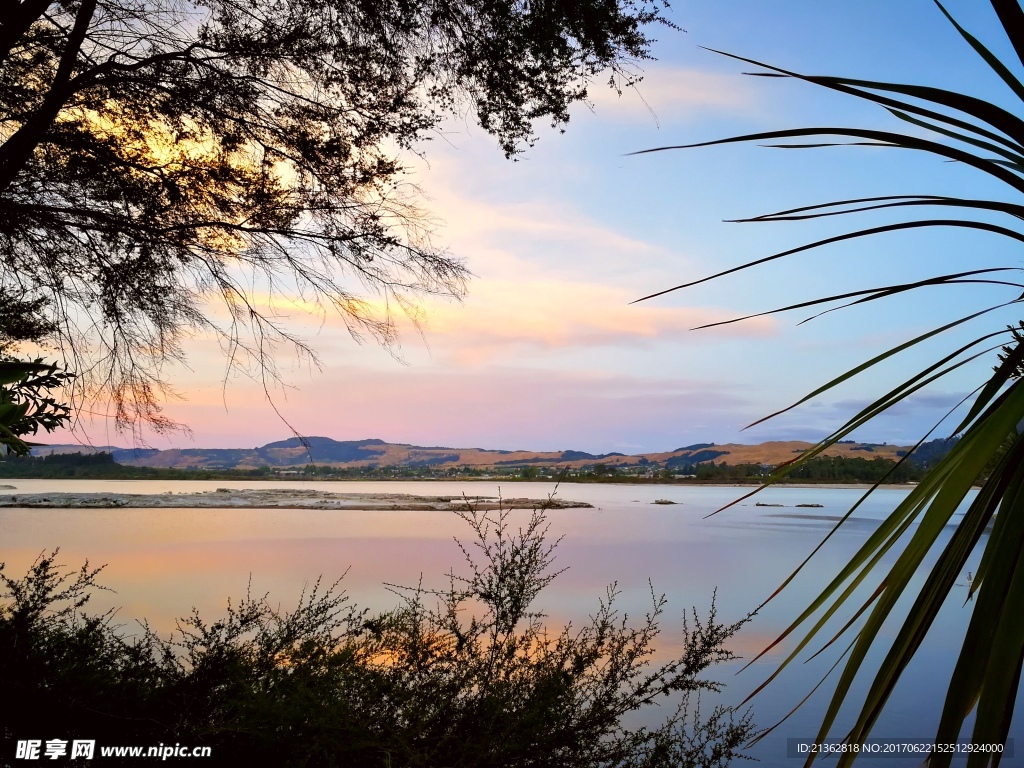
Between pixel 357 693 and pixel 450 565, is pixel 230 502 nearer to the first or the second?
pixel 450 565

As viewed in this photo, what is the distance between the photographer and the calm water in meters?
6.18

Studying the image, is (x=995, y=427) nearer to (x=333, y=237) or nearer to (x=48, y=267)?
(x=333, y=237)

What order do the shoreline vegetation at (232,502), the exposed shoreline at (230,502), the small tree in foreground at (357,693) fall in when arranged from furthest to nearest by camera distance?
the shoreline vegetation at (232,502)
the exposed shoreline at (230,502)
the small tree in foreground at (357,693)

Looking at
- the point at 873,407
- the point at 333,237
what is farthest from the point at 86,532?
the point at 873,407

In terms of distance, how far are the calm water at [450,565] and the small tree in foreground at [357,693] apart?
1.07m

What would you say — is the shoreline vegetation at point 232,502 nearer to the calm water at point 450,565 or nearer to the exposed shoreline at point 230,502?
the exposed shoreline at point 230,502

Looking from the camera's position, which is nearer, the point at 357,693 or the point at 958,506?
the point at 958,506

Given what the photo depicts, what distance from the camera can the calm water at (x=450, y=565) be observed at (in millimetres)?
6184

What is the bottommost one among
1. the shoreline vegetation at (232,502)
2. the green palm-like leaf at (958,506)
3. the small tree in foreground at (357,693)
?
the shoreline vegetation at (232,502)

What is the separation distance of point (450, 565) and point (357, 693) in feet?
28.3

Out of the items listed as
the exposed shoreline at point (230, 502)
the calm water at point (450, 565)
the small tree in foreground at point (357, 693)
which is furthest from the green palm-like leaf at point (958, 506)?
the exposed shoreline at point (230, 502)

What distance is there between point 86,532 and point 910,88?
15.5 metres

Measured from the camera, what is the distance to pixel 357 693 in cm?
278

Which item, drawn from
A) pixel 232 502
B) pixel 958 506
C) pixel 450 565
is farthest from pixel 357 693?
pixel 232 502
